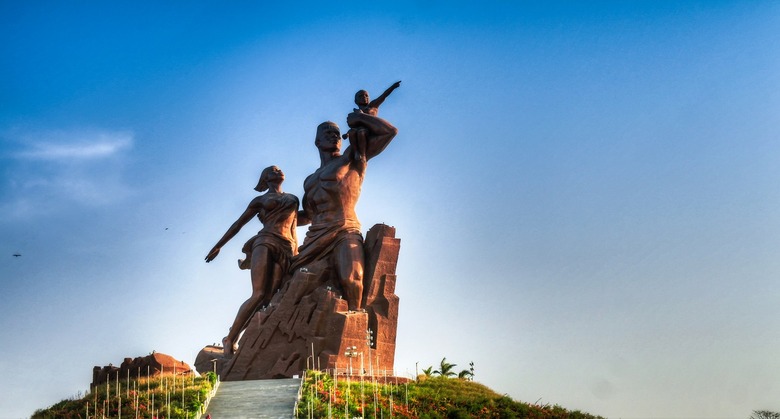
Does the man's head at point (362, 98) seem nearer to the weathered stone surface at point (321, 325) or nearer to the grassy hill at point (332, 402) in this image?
the weathered stone surface at point (321, 325)

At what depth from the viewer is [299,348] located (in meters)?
23.0

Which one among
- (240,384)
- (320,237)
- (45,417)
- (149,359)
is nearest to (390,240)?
(320,237)

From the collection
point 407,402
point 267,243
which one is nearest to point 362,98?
point 267,243

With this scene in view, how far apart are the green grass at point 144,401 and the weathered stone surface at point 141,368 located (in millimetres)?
2943

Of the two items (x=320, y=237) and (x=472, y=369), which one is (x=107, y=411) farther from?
(x=472, y=369)

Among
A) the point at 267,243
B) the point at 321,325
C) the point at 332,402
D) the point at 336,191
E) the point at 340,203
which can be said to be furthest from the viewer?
the point at 267,243

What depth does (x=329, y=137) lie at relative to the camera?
25.4m

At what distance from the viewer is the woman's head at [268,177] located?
26188mm

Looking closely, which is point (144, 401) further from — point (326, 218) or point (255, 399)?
point (326, 218)

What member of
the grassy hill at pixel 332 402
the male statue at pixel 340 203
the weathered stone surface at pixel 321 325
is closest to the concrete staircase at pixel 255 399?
the grassy hill at pixel 332 402

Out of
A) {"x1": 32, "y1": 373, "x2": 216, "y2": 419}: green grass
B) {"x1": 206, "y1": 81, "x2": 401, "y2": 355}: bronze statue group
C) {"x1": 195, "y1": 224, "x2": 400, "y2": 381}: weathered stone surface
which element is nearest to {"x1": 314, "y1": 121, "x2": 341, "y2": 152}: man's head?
{"x1": 206, "y1": 81, "x2": 401, "y2": 355}: bronze statue group

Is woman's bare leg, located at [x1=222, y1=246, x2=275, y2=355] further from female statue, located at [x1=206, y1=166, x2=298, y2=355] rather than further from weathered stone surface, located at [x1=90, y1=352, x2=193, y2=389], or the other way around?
weathered stone surface, located at [x1=90, y1=352, x2=193, y2=389]

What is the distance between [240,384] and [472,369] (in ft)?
23.3

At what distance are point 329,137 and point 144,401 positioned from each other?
858cm
